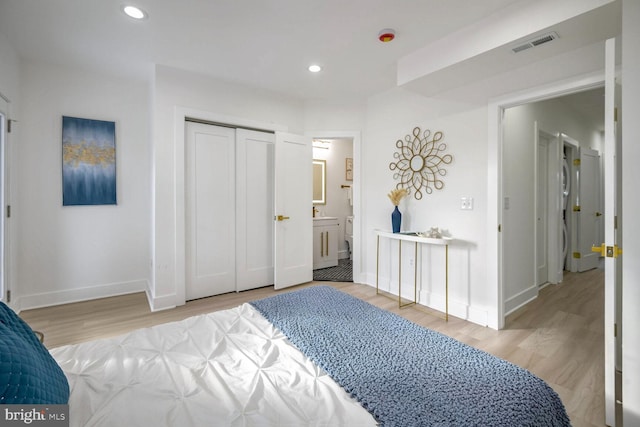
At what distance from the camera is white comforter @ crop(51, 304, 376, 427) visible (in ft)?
2.89

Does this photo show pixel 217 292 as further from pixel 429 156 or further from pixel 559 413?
pixel 559 413

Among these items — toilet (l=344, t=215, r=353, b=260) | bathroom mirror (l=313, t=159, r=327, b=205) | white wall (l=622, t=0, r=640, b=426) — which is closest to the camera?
white wall (l=622, t=0, r=640, b=426)

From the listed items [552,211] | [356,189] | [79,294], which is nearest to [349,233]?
[356,189]

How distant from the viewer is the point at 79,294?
345 centimetres

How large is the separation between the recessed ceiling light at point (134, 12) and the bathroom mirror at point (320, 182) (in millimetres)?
3827

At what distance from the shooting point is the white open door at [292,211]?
388 cm

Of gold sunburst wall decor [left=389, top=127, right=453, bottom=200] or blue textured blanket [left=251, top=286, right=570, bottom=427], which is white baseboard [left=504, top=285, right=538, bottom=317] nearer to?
gold sunburst wall decor [left=389, top=127, right=453, bottom=200]

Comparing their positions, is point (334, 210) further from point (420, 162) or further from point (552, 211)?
point (552, 211)

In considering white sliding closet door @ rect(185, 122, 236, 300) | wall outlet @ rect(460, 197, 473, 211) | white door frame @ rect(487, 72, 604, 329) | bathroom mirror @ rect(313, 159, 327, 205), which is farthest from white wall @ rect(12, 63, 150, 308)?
white door frame @ rect(487, 72, 604, 329)

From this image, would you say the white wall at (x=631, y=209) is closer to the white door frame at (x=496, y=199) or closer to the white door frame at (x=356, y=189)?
the white door frame at (x=496, y=199)

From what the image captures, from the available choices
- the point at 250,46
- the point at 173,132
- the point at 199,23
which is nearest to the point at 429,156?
the point at 250,46

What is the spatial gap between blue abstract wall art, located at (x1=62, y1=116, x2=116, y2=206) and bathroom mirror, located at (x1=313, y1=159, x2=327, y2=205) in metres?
3.32

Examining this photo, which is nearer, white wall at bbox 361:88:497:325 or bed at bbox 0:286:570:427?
bed at bbox 0:286:570:427
